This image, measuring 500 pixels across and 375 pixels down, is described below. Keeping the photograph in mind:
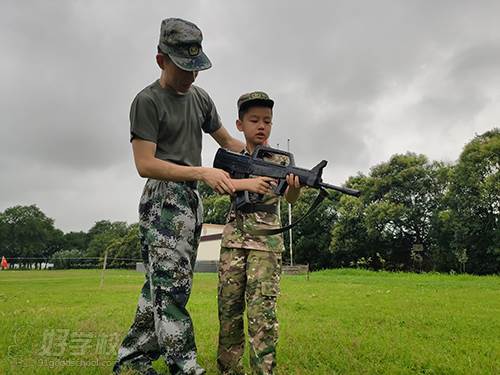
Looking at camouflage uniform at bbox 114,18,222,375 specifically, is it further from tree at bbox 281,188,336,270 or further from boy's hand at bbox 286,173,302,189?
tree at bbox 281,188,336,270

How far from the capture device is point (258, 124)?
377cm

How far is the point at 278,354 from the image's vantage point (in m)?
4.57

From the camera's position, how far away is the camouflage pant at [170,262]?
9.71ft

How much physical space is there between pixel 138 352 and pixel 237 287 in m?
0.88

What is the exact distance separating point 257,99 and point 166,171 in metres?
1.15

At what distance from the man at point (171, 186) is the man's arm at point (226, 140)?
1.46ft

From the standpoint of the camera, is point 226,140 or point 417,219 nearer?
point 226,140

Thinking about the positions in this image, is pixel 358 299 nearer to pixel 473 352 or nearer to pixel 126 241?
pixel 473 352

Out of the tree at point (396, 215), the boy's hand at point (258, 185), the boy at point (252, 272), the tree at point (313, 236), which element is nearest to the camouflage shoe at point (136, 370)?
the boy at point (252, 272)

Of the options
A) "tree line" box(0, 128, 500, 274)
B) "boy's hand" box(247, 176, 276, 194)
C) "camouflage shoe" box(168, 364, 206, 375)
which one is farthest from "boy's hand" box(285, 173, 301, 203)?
"tree line" box(0, 128, 500, 274)

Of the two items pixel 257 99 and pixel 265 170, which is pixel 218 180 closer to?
pixel 265 170

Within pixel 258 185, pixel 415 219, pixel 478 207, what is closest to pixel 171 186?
pixel 258 185

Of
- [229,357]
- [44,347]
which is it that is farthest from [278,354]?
[44,347]

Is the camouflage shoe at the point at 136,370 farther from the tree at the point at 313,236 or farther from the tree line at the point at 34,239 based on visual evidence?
the tree line at the point at 34,239
